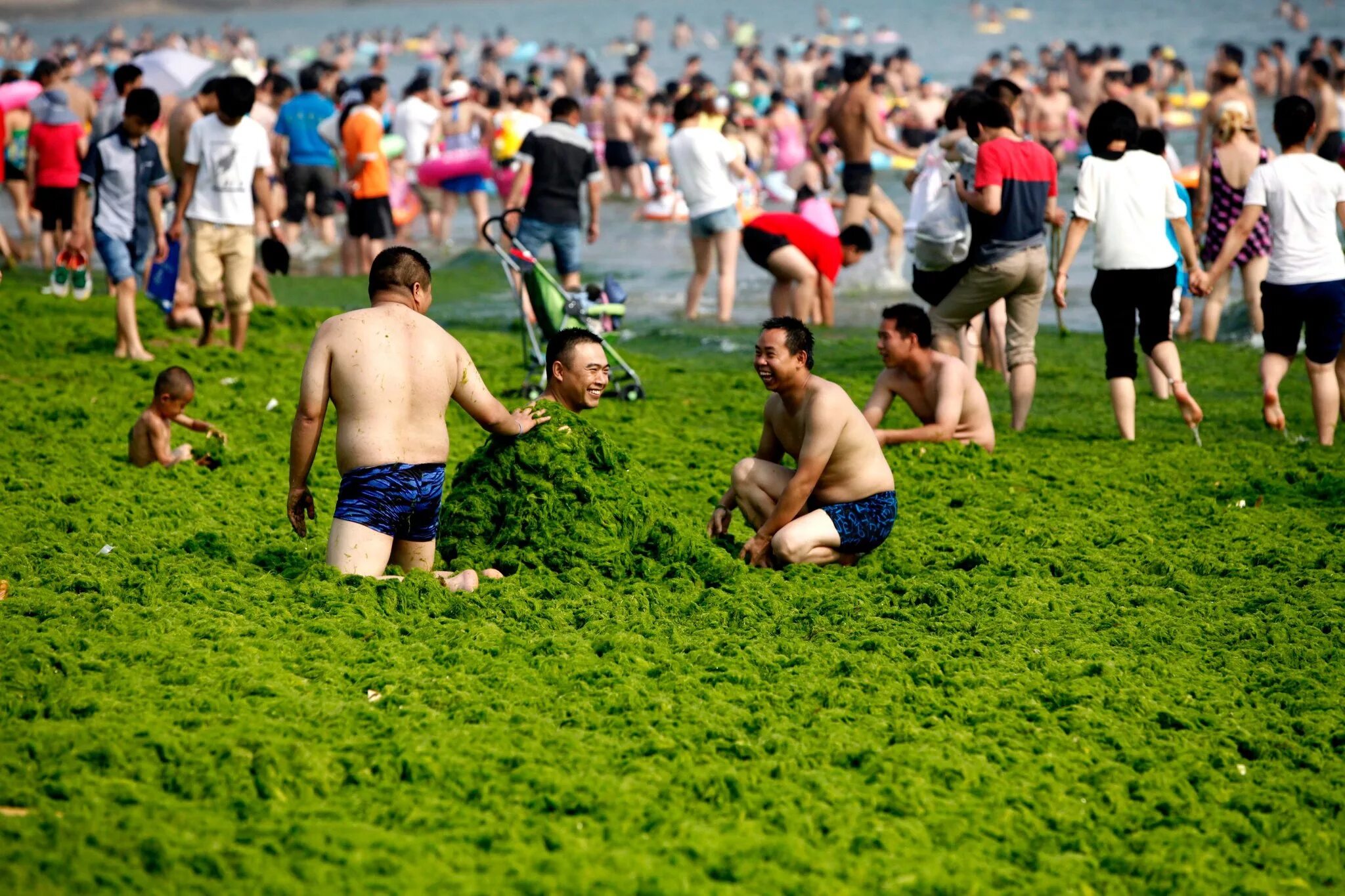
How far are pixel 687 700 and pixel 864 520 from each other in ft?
5.80

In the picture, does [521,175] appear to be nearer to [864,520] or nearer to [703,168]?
[703,168]

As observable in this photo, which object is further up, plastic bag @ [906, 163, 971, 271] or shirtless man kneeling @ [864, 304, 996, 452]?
plastic bag @ [906, 163, 971, 271]

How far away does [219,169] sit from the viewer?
9.51 meters

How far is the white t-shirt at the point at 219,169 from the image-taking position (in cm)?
951

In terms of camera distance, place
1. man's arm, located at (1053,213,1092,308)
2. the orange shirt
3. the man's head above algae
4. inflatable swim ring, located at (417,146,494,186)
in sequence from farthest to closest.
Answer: inflatable swim ring, located at (417,146,494,186) < the orange shirt < man's arm, located at (1053,213,1092,308) < the man's head above algae

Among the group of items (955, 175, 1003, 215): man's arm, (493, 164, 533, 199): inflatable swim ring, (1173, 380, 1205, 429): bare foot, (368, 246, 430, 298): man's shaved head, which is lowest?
(1173, 380, 1205, 429): bare foot

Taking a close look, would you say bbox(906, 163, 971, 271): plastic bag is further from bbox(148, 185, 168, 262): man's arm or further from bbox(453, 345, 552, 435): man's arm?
bbox(148, 185, 168, 262): man's arm

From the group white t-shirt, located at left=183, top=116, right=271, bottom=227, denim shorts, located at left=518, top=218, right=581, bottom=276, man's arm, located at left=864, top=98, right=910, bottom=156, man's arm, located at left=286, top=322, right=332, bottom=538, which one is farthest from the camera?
man's arm, located at left=864, top=98, right=910, bottom=156

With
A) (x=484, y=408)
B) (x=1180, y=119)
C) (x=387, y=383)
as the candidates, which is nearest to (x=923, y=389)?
(x=484, y=408)

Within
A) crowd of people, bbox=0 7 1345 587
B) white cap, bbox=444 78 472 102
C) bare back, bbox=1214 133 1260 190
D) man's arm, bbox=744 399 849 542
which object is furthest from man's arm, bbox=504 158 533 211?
white cap, bbox=444 78 472 102

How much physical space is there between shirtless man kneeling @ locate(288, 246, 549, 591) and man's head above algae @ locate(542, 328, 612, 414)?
49 cm

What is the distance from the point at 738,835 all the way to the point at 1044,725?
124cm

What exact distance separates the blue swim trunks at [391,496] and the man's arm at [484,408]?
0.83 ft

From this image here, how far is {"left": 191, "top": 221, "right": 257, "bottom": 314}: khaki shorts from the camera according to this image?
959cm
